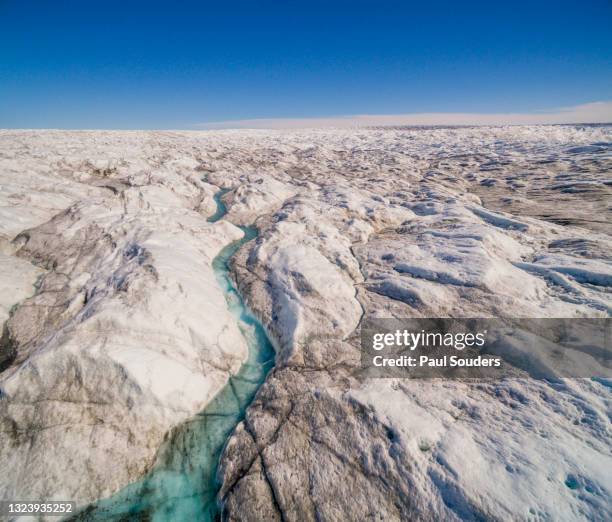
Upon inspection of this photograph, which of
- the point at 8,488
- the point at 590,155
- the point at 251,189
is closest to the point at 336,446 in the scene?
the point at 8,488


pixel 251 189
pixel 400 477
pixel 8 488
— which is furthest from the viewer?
pixel 251 189

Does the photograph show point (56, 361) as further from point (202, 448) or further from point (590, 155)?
point (590, 155)

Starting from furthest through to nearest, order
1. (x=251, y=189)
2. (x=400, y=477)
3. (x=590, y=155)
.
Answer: (x=590, y=155) < (x=251, y=189) < (x=400, y=477)

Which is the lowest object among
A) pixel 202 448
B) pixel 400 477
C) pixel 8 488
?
pixel 202 448

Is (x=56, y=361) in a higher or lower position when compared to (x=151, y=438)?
higher

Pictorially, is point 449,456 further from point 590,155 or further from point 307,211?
point 590,155

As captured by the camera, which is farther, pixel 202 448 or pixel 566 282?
pixel 566 282
